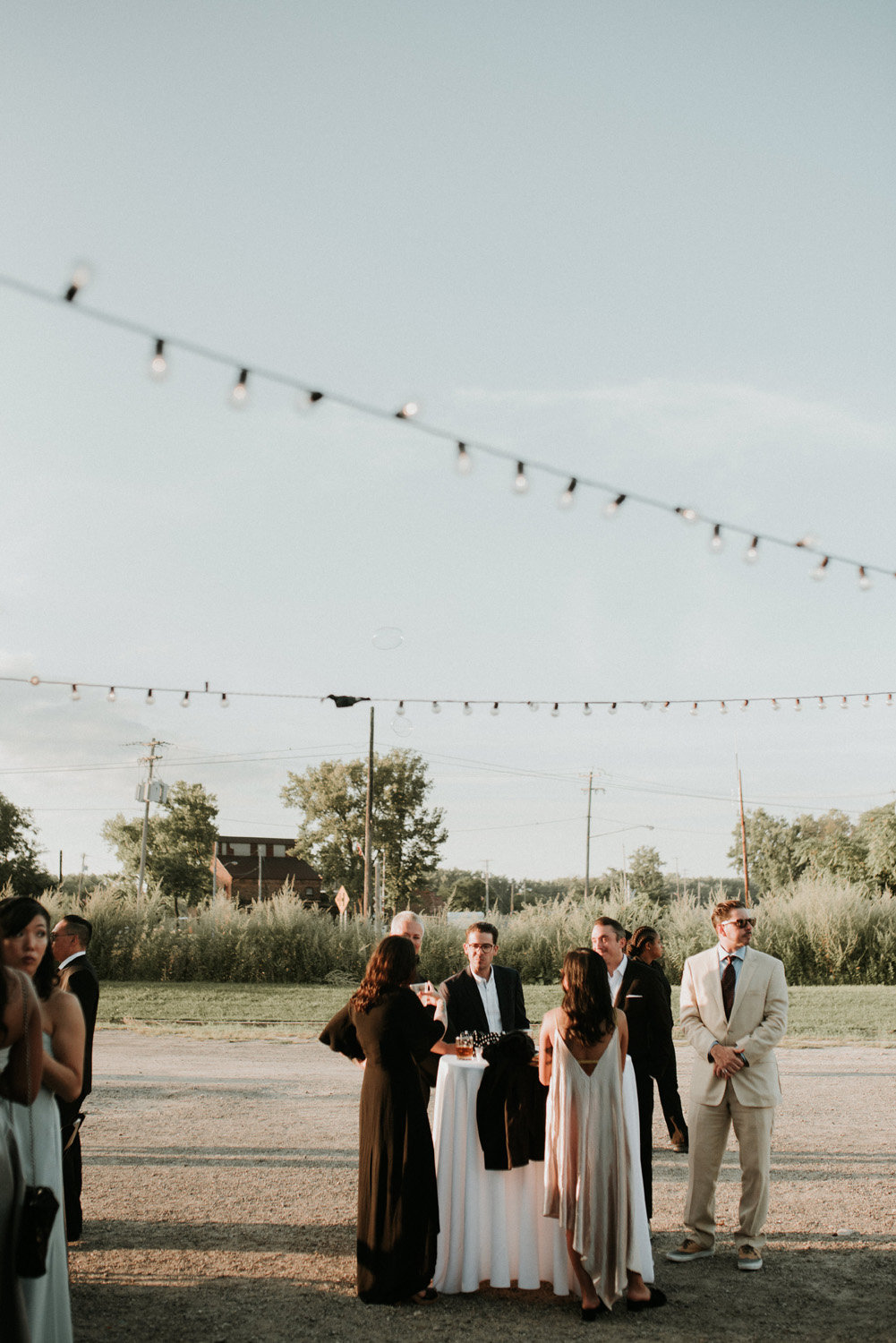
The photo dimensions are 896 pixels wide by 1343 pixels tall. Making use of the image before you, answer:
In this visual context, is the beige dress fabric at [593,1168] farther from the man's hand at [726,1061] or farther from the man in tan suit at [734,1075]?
the man's hand at [726,1061]

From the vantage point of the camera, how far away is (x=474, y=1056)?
5484mm

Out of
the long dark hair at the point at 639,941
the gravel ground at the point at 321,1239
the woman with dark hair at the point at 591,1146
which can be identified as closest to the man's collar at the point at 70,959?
the gravel ground at the point at 321,1239

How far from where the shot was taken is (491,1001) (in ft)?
20.5

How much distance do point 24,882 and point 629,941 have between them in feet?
171

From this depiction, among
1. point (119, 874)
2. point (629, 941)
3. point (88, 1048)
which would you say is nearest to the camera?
point (88, 1048)

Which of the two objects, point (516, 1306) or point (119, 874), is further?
point (119, 874)

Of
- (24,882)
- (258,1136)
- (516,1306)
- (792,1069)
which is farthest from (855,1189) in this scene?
(24,882)

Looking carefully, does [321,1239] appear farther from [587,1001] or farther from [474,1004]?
[587,1001]

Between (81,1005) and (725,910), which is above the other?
(725,910)

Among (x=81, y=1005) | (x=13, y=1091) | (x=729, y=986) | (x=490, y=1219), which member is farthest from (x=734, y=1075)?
(x=13, y=1091)

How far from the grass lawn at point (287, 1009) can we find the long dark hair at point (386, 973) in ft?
41.6

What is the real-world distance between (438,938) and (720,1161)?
72.5 feet

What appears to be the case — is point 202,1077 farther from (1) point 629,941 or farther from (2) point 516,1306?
(2) point 516,1306

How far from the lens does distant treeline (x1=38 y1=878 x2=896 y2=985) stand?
87.4 feet
